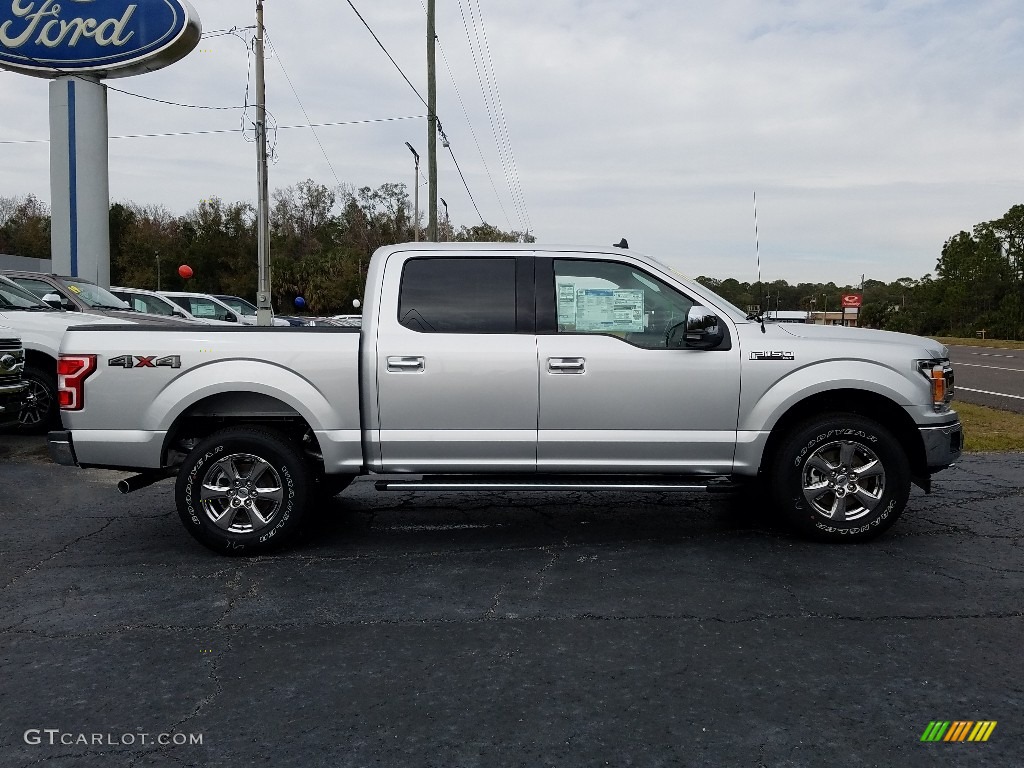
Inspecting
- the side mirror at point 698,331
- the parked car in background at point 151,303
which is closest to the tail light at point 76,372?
the side mirror at point 698,331

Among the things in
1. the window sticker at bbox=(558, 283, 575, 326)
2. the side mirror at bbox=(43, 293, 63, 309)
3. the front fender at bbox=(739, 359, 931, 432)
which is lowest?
the front fender at bbox=(739, 359, 931, 432)

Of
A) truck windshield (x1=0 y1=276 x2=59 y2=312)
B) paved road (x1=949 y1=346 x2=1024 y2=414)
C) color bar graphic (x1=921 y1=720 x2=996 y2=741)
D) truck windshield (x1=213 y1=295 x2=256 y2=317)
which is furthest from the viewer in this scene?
truck windshield (x1=213 y1=295 x2=256 y2=317)

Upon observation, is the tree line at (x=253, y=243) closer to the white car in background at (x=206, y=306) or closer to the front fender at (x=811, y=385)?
the white car in background at (x=206, y=306)

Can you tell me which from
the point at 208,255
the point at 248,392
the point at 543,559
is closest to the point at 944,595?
the point at 543,559

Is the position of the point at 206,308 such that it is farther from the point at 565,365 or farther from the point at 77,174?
the point at 565,365

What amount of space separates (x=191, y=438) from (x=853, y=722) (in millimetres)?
4499

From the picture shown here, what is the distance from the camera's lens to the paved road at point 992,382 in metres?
14.7

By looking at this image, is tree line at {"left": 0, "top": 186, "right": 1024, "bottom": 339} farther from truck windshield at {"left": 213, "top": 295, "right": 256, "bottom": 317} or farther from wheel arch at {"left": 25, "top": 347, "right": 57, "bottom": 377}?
A: wheel arch at {"left": 25, "top": 347, "right": 57, "bottom": 377}

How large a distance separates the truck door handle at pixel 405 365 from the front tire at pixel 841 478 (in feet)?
7.84

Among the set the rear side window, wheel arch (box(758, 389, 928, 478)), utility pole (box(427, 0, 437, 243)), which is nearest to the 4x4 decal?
the rear side window

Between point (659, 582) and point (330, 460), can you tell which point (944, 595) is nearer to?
point (659, 582)

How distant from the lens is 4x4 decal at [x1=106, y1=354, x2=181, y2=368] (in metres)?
5.43

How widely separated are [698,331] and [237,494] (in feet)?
10.2

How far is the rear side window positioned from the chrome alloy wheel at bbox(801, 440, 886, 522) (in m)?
2.16
